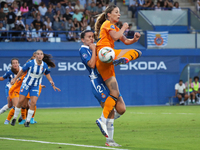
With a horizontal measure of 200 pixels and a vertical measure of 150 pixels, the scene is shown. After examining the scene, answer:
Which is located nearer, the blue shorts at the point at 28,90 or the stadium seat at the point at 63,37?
the blue shorts at the point at 28,90

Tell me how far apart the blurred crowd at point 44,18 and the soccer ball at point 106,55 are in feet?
52.3

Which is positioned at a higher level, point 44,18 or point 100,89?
point 100,89

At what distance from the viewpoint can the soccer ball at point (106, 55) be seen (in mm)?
6539

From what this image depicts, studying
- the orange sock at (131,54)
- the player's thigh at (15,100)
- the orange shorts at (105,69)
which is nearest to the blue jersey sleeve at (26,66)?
the player's thigh at (15,100)

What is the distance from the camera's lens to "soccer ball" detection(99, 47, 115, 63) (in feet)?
21.5

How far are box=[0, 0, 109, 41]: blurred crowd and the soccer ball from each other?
15.9 m

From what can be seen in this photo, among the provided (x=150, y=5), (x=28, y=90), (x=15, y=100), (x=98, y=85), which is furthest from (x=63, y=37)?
(x=98, y=85)

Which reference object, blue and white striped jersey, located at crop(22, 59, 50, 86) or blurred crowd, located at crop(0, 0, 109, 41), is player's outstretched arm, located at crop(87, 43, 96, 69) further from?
blurred crowd, located at crop(0, 0, 109, 41)

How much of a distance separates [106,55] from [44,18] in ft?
61.2

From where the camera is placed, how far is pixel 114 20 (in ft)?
23.1

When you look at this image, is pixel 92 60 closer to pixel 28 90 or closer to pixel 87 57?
pixel 87 57

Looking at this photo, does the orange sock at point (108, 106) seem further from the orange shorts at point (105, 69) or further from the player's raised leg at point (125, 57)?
the player's raised leg at point (125, 57)

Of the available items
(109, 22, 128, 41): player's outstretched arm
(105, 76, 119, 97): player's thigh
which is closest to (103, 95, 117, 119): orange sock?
(105, 76, 119, 97): player's thigh

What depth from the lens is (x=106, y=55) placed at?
654 cm
